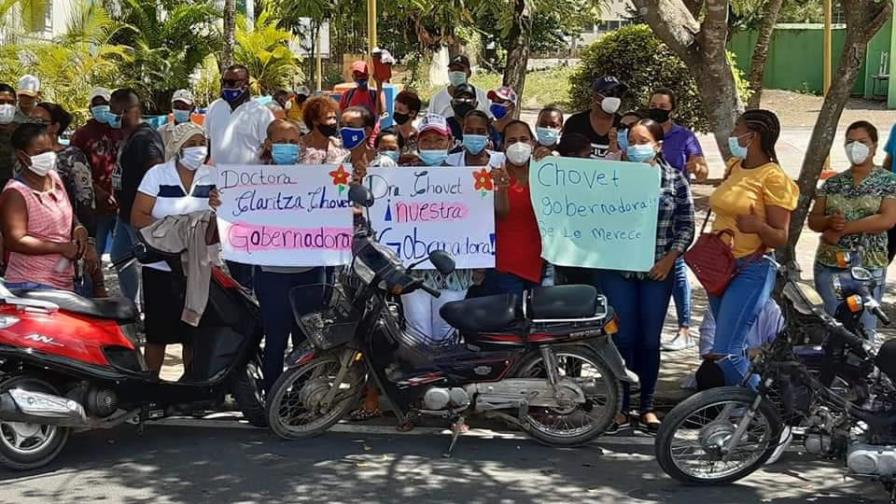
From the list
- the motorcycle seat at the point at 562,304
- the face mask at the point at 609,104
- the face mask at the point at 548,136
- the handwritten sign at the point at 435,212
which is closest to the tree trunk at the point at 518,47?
the face mask at the point at 609,104

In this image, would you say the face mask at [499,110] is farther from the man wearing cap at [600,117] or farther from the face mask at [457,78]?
the man wearing cap at [600,117]

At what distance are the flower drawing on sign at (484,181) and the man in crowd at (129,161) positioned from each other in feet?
7.34

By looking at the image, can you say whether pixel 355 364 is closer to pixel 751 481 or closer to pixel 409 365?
pixel 409 365

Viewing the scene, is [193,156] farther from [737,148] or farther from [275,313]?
[737,148]

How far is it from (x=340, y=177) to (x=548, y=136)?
1304 millimetres

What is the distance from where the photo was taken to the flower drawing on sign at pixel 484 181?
678 cm

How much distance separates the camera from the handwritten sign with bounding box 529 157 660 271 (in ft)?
21.9

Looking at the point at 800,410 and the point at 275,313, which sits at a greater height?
the point at 275,313

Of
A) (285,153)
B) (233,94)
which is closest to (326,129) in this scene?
(285,153)

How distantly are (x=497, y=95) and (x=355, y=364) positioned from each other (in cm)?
318

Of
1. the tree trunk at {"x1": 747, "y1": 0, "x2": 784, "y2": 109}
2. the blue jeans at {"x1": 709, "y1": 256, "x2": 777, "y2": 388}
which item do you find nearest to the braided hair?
the blue jeans at {"x1": 709, "y1": 256, "x2": 777, "y2": 388}

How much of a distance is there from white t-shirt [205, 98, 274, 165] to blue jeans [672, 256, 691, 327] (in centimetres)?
294

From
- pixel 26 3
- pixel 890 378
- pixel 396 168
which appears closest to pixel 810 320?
→ pixel 890 378

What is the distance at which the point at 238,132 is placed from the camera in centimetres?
789
